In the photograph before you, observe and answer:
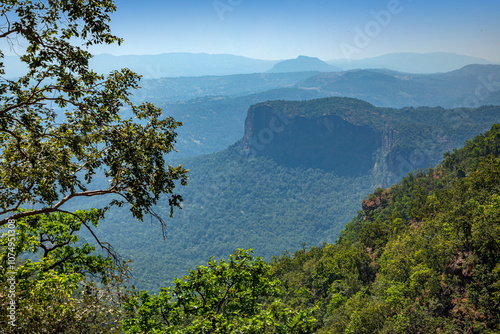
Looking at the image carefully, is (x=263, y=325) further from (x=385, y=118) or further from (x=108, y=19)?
(x=385, y=118)

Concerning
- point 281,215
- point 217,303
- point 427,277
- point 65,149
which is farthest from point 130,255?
point 281,215

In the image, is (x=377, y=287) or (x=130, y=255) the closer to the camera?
(x=130, y=255)

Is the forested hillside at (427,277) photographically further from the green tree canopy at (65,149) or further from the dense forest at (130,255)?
the green tree canopy at (65,149)

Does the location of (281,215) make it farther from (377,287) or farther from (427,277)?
(427,277)

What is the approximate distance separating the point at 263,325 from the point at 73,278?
6643 millimetres

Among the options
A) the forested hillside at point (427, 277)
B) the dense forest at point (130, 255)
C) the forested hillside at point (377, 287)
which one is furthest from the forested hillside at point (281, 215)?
the forested hillside at point (377, 287)

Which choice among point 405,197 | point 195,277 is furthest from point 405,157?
point 195,277

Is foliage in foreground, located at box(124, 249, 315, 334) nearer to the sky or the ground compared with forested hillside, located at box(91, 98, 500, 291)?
nearer to the sky

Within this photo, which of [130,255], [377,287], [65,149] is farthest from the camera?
[377,287]

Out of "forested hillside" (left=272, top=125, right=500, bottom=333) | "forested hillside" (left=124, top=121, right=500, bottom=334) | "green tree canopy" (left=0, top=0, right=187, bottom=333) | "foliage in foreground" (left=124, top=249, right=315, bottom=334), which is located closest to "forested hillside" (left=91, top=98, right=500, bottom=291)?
"forested hillside" (left=272, top=125, right=500, bottom=333)

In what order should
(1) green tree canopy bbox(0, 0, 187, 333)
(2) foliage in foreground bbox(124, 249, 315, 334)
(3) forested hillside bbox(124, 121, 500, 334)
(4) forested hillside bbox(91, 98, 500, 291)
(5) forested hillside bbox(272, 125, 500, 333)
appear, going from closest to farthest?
(1) green tree canopy bbox(0, 0, 187, 333) < (2) foliage in foreground bbox(124, 249, 315, 334) < (3) forested hillside bbox(124, 121, 500, 334) < (5) forested hillside bbox(272, 125, 500, 333) < (4) forested hillside bbox(91, 98, 500, 291)

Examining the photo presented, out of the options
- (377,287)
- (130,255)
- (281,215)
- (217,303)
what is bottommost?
(281,215)

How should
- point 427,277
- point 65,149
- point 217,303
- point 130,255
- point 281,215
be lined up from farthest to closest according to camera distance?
1. point 281,215
2. point 427,277
3. point 130,255
4. point 217,303
5. point 65,149

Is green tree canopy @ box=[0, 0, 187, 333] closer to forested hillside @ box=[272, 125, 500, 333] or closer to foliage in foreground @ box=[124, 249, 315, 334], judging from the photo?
foliage in foreground @ box=[124, 249, 315, 334]
